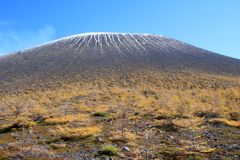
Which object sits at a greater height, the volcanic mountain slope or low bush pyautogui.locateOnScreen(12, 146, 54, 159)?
the volcanic mountain slope

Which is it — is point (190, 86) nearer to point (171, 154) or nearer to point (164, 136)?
point (164, 136)

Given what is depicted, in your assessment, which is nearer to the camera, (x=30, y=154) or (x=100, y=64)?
(x=30, y=154)

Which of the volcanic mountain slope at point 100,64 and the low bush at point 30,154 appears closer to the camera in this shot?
the low bush at point 30,154

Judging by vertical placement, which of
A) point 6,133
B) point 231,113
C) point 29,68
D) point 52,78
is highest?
point 29,68

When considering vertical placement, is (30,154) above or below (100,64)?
below

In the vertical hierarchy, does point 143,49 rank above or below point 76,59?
above

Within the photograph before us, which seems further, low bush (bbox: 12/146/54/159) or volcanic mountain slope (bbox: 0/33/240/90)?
volcanic mountain slope (bbox: 0/33/240/90)

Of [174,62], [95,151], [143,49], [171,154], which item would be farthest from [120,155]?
[143,49]

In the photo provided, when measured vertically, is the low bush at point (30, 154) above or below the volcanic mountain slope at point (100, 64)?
below

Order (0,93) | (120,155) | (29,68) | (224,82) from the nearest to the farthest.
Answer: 1. (120,155)
2. (0,93)
3. (224,82)
4. (29,68)

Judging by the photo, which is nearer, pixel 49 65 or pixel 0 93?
pixel 0 93

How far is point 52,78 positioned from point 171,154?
88.0ft

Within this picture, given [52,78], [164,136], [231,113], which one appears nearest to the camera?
[164,136]

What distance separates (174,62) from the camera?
34.8m
